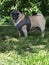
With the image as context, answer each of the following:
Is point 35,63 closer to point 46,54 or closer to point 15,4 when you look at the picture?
point 46,54

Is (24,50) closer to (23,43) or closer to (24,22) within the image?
(23,43)

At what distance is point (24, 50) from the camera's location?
7086mm

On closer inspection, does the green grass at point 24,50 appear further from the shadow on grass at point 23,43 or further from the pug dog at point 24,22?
the pug dog at point 24,22

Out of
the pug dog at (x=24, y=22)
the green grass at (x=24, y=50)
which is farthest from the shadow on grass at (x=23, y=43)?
the pug dog at (x=24, y=22)

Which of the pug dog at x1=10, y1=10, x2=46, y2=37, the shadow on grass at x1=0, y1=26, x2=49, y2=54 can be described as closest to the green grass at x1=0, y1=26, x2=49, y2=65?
the shadow on grass at x1=0, y1=26, x2=49, y2=54

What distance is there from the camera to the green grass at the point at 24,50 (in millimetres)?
6148

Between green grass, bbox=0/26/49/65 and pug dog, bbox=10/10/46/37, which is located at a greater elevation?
pug dog, bbox=10/10/46/37

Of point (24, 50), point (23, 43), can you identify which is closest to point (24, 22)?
point (23, 43)

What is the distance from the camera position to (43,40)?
26.8 feet

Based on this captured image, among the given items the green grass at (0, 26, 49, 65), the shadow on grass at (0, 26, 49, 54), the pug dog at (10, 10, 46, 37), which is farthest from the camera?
the pug dog at (10, 10, 46, 37)

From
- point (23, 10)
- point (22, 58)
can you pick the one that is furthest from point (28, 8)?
point (22, 58)

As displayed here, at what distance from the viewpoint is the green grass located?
6148 mm

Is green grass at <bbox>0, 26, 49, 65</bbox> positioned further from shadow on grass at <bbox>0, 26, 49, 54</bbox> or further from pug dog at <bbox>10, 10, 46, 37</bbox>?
pug dog at <bbox>10, 10, 46, 37</bbox>

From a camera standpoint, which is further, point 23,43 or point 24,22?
point 24,22
